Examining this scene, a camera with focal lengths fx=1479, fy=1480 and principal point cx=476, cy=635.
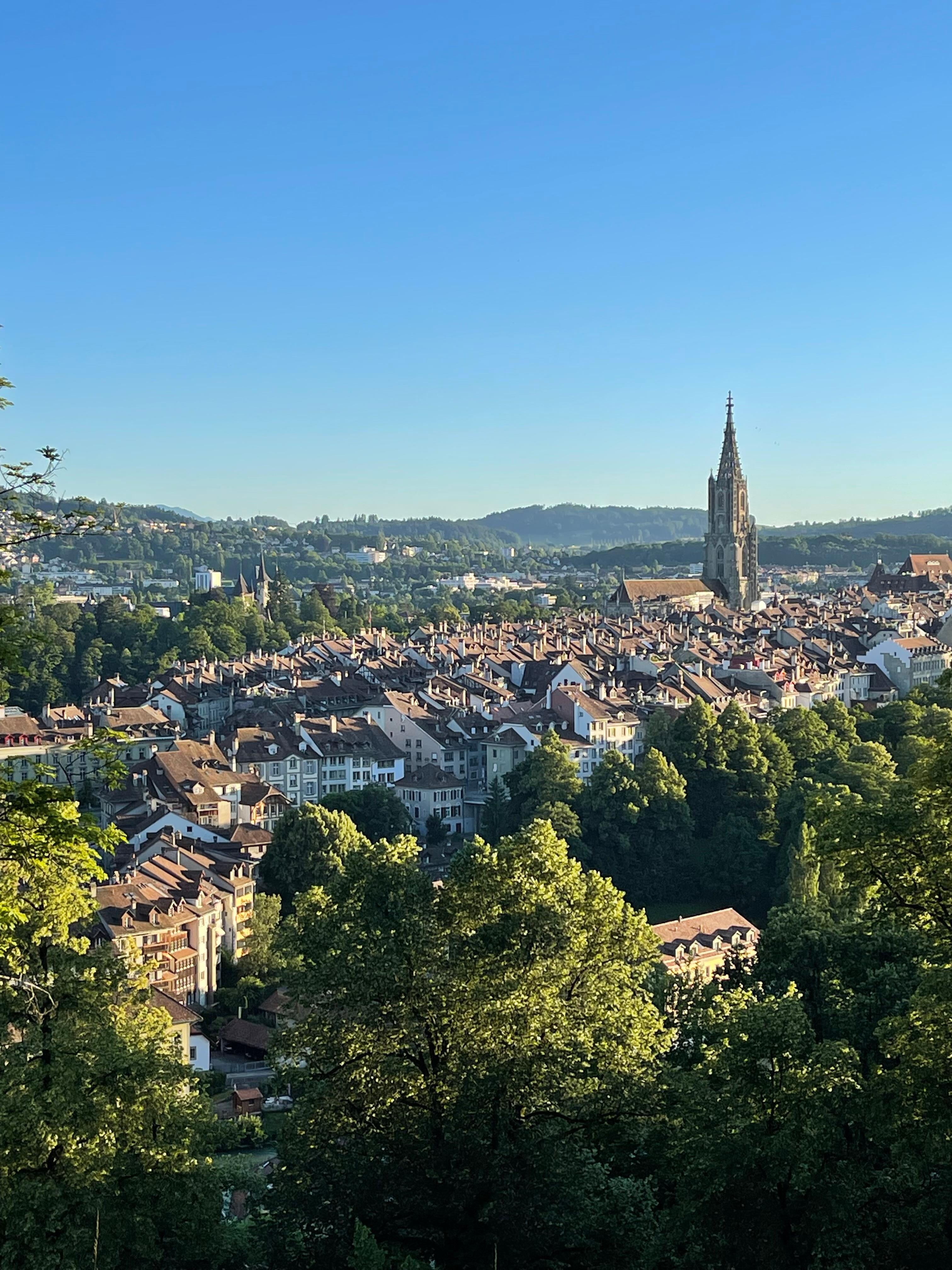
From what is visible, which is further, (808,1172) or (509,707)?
(509,707)

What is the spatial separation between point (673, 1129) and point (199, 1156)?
541 cm

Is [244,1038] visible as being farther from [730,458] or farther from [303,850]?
[730,458]

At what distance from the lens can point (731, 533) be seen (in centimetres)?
14138

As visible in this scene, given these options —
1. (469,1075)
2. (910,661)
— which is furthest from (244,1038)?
(910,661)

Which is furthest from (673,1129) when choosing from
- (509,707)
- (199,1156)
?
(509,707)

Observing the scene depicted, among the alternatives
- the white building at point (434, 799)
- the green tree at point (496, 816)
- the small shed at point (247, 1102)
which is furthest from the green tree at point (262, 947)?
the white building at point (434, 799)

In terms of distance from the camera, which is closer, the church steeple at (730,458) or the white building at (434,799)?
the white building at (434,799)

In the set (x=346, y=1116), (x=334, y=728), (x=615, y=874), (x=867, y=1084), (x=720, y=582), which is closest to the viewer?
(x=867, y=1084)

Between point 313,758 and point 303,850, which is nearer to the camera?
point 303,850

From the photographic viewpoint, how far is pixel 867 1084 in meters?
15.4

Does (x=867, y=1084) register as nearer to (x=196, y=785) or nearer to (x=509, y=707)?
(x=196, y=785)

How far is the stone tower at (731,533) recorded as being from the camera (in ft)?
461

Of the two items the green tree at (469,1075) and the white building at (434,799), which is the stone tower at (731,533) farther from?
the green tree at (469,1075)

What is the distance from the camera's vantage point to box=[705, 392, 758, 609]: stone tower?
461ft
